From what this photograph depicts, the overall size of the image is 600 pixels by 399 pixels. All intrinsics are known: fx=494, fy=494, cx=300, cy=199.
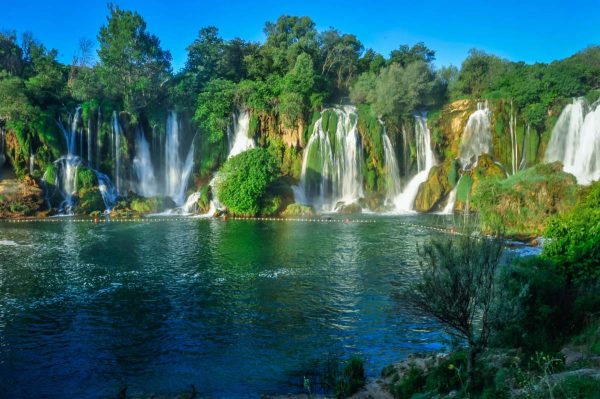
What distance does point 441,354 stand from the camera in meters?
15.3

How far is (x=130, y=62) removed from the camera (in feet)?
208

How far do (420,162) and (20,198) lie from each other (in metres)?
43.9

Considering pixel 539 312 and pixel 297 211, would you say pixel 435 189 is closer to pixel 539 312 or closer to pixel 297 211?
pixel 297 211

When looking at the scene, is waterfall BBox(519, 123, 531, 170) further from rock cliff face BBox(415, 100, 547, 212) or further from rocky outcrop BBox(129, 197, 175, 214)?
rocky outcrop BBox(129, 197, 175, 214)

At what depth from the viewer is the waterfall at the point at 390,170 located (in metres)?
56.8

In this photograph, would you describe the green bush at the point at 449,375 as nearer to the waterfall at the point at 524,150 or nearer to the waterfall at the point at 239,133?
the waterfall at the point at 524,150

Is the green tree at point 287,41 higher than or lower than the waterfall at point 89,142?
higher

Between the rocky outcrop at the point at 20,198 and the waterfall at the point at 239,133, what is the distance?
71.1ft

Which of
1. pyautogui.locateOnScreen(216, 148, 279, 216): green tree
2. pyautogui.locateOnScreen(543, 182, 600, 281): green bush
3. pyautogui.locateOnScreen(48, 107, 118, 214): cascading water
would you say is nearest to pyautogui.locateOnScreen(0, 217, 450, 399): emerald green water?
pyautogui.locateOnScreen(543, 182, 600, 281): green bush

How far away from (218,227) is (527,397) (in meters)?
36.0

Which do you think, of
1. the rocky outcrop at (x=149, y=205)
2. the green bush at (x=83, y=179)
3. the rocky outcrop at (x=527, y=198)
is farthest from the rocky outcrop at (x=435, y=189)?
the green bush at (x=83, y=179)

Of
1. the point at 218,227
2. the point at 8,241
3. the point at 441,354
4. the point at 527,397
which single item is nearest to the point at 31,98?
the point at 8,241

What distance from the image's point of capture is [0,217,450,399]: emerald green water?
14961 millimetres

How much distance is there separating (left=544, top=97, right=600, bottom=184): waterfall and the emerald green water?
1045 inches
